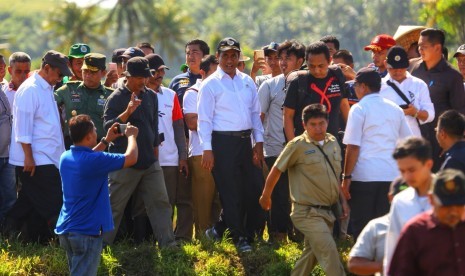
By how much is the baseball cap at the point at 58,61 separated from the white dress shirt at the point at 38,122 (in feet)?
0.63

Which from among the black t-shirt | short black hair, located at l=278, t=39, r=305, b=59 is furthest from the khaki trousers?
short black hair, located at l=278, t=39, r=305, b=59

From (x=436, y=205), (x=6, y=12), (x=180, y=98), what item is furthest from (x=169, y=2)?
(x=436, y=205)

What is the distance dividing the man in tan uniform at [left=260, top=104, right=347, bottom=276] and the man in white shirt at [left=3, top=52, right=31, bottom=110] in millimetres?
3572

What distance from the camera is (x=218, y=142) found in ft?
36.6

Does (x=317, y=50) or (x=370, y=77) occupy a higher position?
(x=317, y=50)

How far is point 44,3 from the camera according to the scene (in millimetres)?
136500

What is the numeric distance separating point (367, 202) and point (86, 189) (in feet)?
8.74

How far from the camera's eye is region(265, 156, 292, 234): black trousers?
11383mm

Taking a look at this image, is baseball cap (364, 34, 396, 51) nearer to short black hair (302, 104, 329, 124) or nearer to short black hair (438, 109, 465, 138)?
short black hair (302, 104, 329, 124)

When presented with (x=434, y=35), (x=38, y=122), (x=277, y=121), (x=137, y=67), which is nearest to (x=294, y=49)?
(x=277, y=121)

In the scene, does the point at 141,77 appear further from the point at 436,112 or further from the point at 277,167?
the point at 436,112

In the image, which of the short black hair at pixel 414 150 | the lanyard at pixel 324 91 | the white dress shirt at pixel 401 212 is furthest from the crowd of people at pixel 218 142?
the white dress shirt at pixel 401 212

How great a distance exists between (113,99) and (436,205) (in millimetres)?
5131

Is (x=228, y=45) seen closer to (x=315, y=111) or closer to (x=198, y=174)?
(x=198, y=174)
